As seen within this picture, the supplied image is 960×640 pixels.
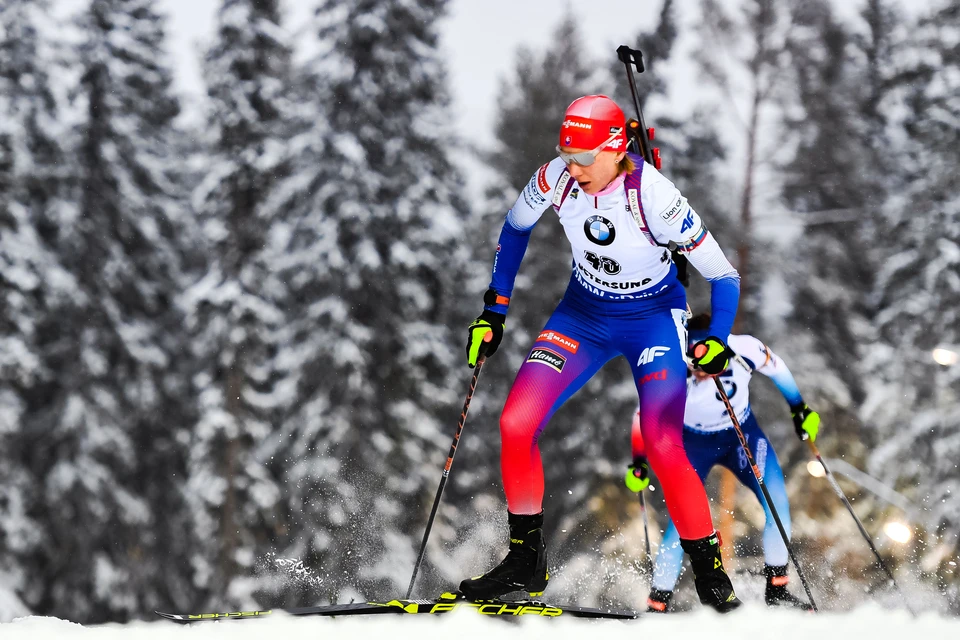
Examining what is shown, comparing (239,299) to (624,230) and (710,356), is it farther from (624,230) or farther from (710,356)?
(710,356)

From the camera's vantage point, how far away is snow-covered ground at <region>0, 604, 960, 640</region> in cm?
389

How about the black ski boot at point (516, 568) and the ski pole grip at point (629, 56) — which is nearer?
the black ski boot at point (516, 568)

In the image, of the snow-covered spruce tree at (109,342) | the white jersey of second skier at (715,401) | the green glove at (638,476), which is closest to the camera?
the green glove at (638,476)

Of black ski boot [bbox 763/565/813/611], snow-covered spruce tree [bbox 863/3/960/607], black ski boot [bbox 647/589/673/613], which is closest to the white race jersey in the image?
black ski boot [bbox 763/565/813/611]

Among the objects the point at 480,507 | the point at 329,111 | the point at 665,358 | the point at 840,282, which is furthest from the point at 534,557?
the point at 840,282

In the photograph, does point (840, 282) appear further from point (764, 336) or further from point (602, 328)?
point (602, 328)

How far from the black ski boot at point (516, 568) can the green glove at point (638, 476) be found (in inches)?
64.7

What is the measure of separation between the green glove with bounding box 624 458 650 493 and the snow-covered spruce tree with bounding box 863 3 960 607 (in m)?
9.54

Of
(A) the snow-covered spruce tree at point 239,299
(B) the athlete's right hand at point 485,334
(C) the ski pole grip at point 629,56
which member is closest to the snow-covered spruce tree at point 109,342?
(A) the snow-covered spruce tree at point 239,299

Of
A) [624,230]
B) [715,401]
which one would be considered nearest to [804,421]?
[715,401]

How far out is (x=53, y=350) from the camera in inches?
744

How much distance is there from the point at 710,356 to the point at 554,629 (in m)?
1.56

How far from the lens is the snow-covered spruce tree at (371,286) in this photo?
16.6 metres

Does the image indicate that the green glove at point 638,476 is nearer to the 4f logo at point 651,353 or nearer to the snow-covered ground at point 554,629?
the 4f logo at point 651,353
